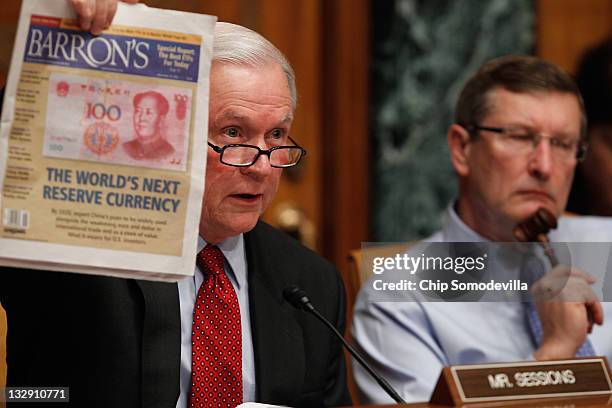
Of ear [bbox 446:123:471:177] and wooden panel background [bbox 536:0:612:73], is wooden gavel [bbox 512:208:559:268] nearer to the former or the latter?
ear [bbox 446:123:471:177]

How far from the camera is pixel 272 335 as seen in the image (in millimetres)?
1887

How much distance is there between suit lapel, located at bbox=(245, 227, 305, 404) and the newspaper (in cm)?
48

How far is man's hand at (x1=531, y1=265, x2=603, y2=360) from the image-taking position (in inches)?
87.1

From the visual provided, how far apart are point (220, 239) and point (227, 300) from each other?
0.13 metres

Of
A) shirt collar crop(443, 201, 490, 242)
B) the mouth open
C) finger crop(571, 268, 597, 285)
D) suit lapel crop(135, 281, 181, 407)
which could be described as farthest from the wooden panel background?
suit lapel crop(135, 281, 181, 407)

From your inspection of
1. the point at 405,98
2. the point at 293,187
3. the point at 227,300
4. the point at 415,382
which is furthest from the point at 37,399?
the point at 405,98

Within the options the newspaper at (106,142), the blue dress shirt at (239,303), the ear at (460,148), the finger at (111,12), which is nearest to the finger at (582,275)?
the ear at (460,148)

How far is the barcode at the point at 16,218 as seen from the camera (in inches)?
54.1

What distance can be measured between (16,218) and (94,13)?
32 cm

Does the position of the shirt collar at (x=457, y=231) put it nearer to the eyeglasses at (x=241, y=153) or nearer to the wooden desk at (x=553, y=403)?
the eyeglasses at (x=241, y=153)

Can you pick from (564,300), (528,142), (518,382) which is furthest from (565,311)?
(518,382)

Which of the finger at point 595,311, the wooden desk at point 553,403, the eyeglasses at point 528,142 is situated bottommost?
the wooden desk at point 553,403

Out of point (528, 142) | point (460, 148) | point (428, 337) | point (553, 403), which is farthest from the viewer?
point (460, 148)

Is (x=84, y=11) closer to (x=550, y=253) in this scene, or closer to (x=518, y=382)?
(x=518, y=382)
